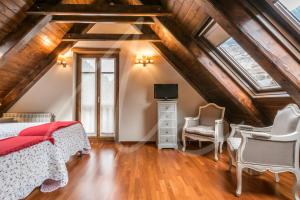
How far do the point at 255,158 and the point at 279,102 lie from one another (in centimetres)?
115

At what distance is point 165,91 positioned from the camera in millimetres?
5094

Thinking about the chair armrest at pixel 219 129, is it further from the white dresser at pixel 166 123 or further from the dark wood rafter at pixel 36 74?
the dark wood rafter at pixel 36 74

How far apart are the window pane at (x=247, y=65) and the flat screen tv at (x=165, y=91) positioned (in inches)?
70.4

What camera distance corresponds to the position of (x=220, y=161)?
401 centimetres

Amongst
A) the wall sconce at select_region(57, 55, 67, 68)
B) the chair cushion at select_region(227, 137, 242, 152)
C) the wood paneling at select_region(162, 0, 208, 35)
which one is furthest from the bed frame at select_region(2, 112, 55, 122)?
the chair cushion at select_region(227, 137, 242, 152)

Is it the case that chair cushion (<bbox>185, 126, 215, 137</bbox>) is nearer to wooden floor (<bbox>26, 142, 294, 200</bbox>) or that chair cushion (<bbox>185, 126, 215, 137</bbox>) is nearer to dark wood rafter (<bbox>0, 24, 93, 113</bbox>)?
wooden floor (<bbox>26, 142, 294, 200</bbox>)

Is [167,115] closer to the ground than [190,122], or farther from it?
farther from it

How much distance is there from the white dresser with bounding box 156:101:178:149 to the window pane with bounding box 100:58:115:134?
1.45m

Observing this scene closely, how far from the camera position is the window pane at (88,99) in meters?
5.75

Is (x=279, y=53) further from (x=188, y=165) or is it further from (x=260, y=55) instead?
(x=188, y=165)

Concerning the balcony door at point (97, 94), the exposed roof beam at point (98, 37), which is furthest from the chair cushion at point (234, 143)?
the balcony door at point (97, 94)

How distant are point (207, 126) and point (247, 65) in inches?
73.5

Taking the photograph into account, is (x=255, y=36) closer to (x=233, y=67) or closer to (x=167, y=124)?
(x=233, y=67)

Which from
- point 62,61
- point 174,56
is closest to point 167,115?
point 174,56
